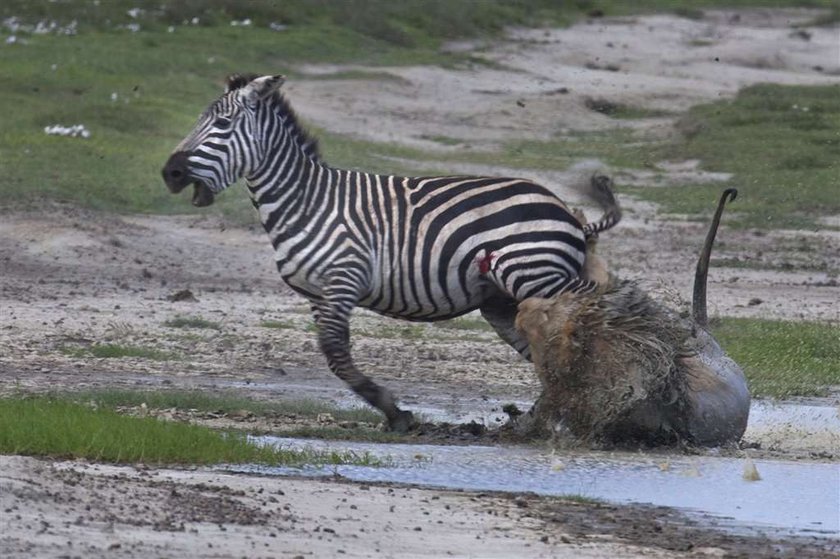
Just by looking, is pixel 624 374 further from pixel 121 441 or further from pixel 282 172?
pixel 121 441

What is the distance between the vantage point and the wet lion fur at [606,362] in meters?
9.59

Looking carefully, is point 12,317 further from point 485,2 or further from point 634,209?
point 485,2

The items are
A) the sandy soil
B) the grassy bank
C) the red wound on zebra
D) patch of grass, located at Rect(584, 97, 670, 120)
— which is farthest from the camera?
patch of grass, located at Rect(584, 97, 670, 120)

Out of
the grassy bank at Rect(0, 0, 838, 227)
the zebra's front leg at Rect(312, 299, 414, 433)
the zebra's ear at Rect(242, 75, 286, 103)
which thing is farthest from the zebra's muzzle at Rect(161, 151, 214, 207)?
the grassy bank at Rect(0, 0, 838, 227)

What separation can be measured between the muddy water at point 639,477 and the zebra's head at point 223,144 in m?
1.69

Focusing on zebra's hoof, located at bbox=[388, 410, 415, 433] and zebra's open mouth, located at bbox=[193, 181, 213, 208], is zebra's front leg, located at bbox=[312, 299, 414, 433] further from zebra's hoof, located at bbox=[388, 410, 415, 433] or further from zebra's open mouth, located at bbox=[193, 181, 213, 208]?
zebra's open mouth, located at bbox=[193, 181, 213, 208]

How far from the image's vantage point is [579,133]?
29828 mm

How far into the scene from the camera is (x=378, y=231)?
10.3 m

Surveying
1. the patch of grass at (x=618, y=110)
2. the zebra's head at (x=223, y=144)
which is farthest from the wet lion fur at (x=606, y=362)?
the patch of grass at (x=618, y=110)

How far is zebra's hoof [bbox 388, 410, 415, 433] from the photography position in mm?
9984

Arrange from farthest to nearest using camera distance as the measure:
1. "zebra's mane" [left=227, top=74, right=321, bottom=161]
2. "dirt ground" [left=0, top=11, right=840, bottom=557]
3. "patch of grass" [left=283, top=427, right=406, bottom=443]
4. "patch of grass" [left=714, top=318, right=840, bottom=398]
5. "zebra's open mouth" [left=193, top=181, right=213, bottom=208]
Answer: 1. "patch of grass" [left=714, top=318, right=840, bottom=398]
2. "zebra's mane" [left=227, top=74, right=321, bottom=161]
3. "zebra's open mouth" [left=193, top=181, right=213, bottom=208]
4. "patch of grass" [left=283, top=427, right=406, bottom=443]
5. "dirt ground" [left=0, top=11, right=840, bottom=557]

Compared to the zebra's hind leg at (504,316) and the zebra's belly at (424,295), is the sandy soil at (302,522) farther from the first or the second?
the zebra's hind leg at (504,316)

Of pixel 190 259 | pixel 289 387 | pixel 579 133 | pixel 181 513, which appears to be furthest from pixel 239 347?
pixel 579 133

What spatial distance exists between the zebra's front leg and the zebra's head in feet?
3.31
